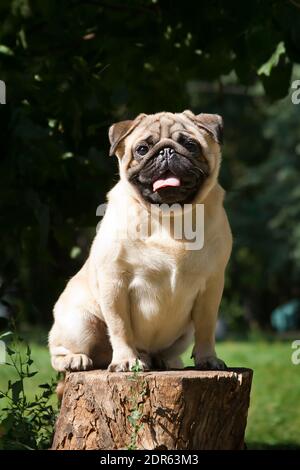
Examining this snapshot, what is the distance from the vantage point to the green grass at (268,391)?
28.0 ft

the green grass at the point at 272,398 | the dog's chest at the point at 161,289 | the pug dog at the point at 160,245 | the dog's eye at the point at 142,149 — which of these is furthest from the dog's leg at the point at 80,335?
the green grass at the point at 272,398

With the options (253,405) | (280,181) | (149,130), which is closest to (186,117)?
(149,130)

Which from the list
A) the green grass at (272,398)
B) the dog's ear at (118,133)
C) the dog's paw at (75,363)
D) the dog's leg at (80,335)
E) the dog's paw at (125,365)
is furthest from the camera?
the green grass at (272,398)

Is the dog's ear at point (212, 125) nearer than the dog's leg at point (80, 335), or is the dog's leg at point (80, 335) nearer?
the dog's ear at point (212, 125)

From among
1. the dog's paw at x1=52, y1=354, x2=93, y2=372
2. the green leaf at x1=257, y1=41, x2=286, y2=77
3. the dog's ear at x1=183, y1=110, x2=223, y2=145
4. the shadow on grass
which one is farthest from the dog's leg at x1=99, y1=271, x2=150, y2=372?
the shadow on grass

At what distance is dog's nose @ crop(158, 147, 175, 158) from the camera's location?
4.78 meters

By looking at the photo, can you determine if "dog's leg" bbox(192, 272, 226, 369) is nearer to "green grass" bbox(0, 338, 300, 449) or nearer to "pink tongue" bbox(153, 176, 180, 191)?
"pink tongue" bbox(153, 176, 180, 191)

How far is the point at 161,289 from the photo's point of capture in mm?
4961

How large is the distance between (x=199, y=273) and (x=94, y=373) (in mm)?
820

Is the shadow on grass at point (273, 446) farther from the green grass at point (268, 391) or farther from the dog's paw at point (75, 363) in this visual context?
the dog's paw at point (75, 363)

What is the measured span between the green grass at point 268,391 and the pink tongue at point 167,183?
368 centimetres

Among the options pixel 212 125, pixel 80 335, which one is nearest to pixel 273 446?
pixel 80 335

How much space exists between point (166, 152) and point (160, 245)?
525 millimetres

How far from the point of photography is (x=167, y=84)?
24.1 ft
